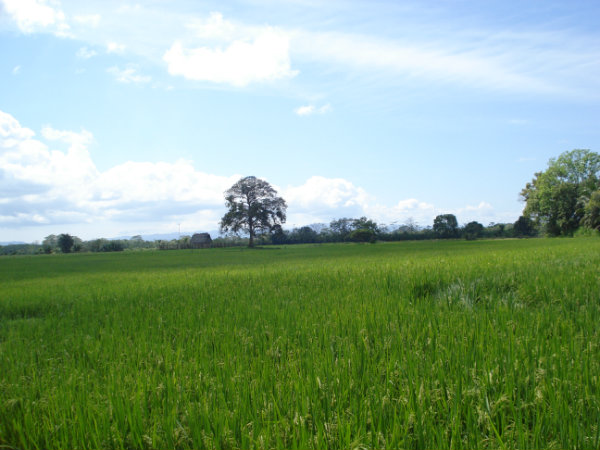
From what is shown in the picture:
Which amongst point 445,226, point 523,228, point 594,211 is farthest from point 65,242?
point 523,228

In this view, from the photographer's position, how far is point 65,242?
259 ft

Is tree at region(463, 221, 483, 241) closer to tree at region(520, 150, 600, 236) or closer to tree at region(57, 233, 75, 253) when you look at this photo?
tree at region(520, 150, 600, 236)

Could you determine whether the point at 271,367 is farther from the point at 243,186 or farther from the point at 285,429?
the point at 243,186

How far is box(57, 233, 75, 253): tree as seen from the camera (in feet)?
258

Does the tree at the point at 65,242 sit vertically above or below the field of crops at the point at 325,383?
above

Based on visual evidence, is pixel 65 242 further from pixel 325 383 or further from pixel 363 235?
pixel 325 383

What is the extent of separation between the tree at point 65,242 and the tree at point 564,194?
9786 cm

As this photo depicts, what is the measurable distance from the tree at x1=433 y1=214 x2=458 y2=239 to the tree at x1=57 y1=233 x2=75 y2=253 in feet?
276

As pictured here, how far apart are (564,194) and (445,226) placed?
85.3 ft

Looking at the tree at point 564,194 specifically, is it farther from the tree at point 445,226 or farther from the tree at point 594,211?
the tree at point 445,226

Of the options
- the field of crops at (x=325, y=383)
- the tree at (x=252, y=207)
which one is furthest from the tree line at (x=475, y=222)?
the field of crops at (x=325, y=383)

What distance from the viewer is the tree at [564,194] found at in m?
59.0

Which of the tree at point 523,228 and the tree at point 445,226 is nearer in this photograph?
the tree at point 445,226

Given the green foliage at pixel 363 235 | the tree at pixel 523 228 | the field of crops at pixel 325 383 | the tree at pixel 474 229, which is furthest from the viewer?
the tree at pixel 523 228
